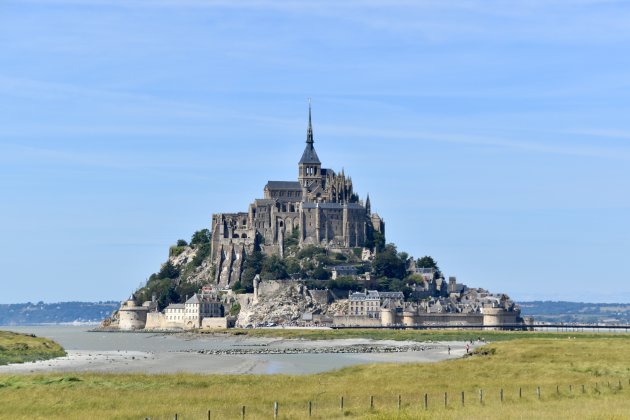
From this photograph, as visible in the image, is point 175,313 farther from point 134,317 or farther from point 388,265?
point 388,265

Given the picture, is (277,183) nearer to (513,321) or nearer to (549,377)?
(513,321)

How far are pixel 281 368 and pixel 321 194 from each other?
355 ft

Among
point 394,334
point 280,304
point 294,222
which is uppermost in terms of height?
point 294,222

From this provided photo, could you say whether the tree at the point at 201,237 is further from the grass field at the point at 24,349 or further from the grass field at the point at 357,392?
the grass field at the point at 357,392

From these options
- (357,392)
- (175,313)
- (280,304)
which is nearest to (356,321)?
(280,304)

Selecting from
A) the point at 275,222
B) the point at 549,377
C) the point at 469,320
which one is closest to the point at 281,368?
the point at 549,377

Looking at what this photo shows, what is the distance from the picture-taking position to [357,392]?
50.3 meters

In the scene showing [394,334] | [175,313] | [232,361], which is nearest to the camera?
[232,361]

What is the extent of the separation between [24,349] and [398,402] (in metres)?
53.8

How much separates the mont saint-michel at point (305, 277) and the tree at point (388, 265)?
0.48ft

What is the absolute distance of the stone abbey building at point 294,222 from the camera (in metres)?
180

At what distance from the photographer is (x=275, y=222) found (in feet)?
602

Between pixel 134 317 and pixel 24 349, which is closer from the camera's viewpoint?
pixel 24 349

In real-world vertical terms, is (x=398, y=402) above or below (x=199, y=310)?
below
